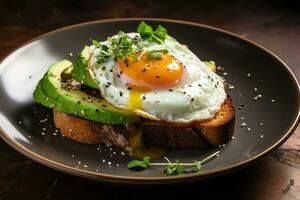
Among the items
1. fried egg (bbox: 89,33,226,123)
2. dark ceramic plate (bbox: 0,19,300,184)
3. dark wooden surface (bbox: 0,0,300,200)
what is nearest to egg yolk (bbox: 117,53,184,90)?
fried egg (bbox: 89,33,226,123)

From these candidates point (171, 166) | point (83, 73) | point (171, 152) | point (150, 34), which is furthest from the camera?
point (150, 34)

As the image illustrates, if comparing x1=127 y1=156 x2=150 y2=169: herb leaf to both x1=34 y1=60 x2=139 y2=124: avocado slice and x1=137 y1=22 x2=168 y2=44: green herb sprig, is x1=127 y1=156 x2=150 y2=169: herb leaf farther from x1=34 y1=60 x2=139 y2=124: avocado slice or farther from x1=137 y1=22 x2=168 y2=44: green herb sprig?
x1=137 y1=22 x2=168 y2=44: green herb sprig

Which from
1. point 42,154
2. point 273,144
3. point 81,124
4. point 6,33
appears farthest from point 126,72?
point 6,33

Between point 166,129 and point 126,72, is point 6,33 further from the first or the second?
point 166,129

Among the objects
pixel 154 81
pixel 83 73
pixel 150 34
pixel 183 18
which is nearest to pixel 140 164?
pixel 154 81

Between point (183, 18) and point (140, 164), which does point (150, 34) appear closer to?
point (140, 164)

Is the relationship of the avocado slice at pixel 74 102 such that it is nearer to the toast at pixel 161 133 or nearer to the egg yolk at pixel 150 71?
the toast at pixel 161 133
